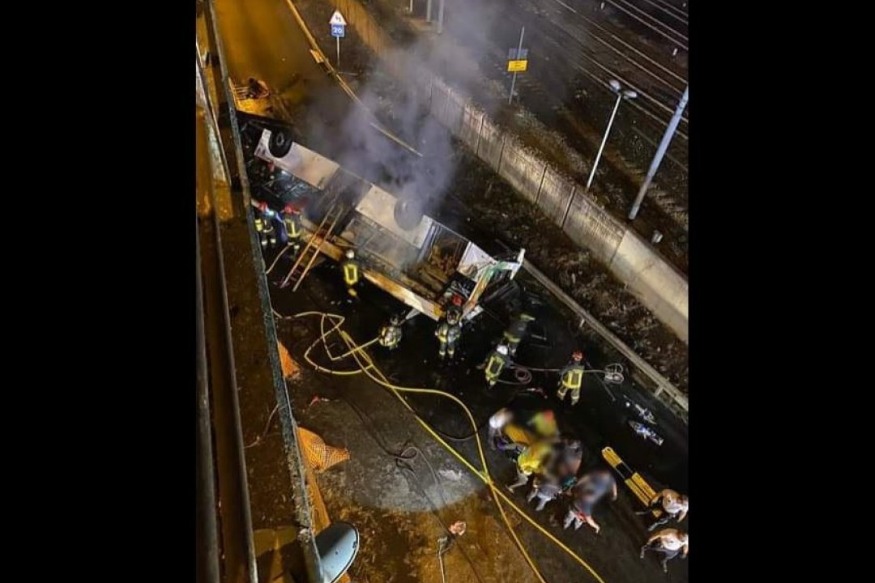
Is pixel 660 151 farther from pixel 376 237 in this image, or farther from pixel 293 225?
pixel 293 225

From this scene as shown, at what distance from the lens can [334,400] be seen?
966cm

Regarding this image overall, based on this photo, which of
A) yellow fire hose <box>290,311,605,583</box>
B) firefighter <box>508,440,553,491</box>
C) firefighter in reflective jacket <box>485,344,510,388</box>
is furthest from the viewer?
firefighter in reflective jacket <box>485,344,510,388</box>

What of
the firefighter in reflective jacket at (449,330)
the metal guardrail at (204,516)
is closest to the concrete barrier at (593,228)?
the firefighter in reflective jacket at (449,330)

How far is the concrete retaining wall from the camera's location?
421 inches

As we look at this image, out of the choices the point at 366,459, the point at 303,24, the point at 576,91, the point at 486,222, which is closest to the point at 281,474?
the point at 366,459

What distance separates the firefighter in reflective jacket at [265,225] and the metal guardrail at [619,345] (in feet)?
18.2

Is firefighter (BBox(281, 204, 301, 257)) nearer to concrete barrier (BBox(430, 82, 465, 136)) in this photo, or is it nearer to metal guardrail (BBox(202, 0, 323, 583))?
metal guardrail (BBox(202, 0, 323, 583))

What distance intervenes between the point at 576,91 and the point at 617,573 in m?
11.6

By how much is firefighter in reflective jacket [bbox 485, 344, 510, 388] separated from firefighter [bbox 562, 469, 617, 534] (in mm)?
2280

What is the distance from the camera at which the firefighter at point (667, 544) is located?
313 inches

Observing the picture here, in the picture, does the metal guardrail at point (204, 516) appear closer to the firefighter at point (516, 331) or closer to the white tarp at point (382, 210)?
the firefighter at point (516, 331)

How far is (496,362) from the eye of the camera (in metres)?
9.86

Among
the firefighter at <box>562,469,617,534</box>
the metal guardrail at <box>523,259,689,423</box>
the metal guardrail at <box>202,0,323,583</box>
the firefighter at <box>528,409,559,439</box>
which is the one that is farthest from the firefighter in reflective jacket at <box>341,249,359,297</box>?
the firefighter at <box>562,469,617,534</box>
